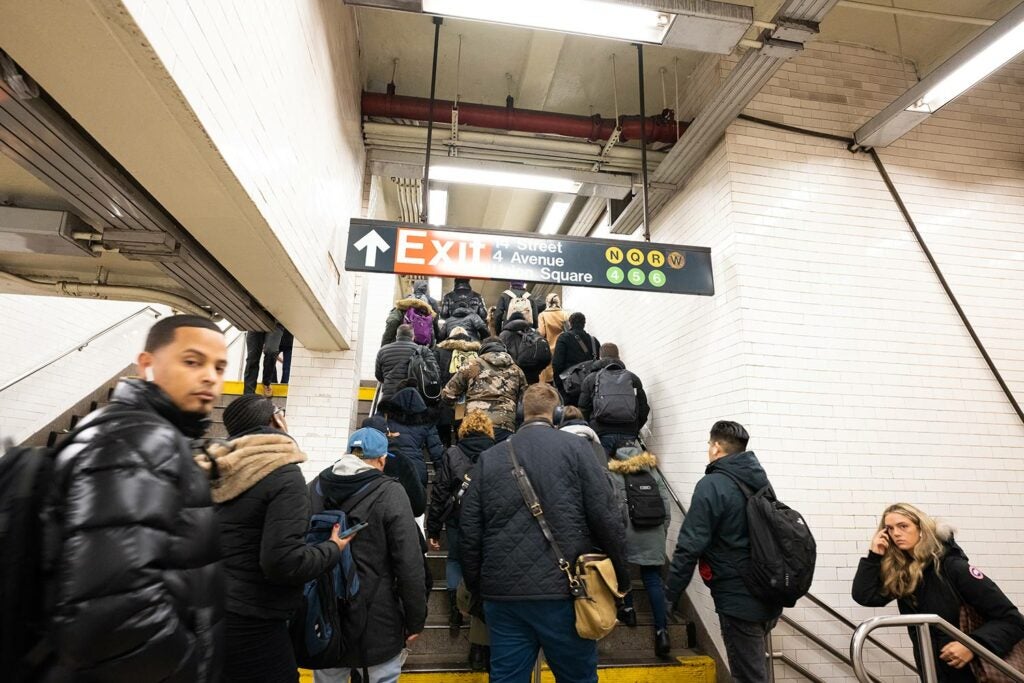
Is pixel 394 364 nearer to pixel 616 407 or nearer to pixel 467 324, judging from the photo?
pixel 467 324

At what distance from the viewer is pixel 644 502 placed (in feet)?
13.1

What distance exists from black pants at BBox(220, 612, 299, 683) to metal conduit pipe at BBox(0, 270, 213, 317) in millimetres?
5209

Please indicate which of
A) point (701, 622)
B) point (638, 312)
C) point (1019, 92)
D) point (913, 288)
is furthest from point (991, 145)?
point (701, 622)

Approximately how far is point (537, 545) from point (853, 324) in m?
3.76

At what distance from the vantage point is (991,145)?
17.5 feet

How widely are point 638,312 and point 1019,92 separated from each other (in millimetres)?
4612

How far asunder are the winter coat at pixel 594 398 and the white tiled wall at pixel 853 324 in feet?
1.58

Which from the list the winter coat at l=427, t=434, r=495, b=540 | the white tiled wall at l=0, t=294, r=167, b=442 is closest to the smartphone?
the winter coat at l=427, t=434, r=495, b=540

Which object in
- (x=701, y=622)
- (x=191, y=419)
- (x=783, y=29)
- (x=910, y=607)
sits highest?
(x=783, y=29)

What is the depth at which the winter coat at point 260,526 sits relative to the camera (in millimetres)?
1938

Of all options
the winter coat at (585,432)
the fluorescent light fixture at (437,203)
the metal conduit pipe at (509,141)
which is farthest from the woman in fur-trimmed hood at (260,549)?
the fluorescent light fixture at (437,203)

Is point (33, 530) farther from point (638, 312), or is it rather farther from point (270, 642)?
point (638, 312)

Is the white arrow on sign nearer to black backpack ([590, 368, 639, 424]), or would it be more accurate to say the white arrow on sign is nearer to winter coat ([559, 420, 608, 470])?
winter coat ([559, 420, 608, 470])

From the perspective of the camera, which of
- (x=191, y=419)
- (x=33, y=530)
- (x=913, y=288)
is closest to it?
(x=33, y=530)
